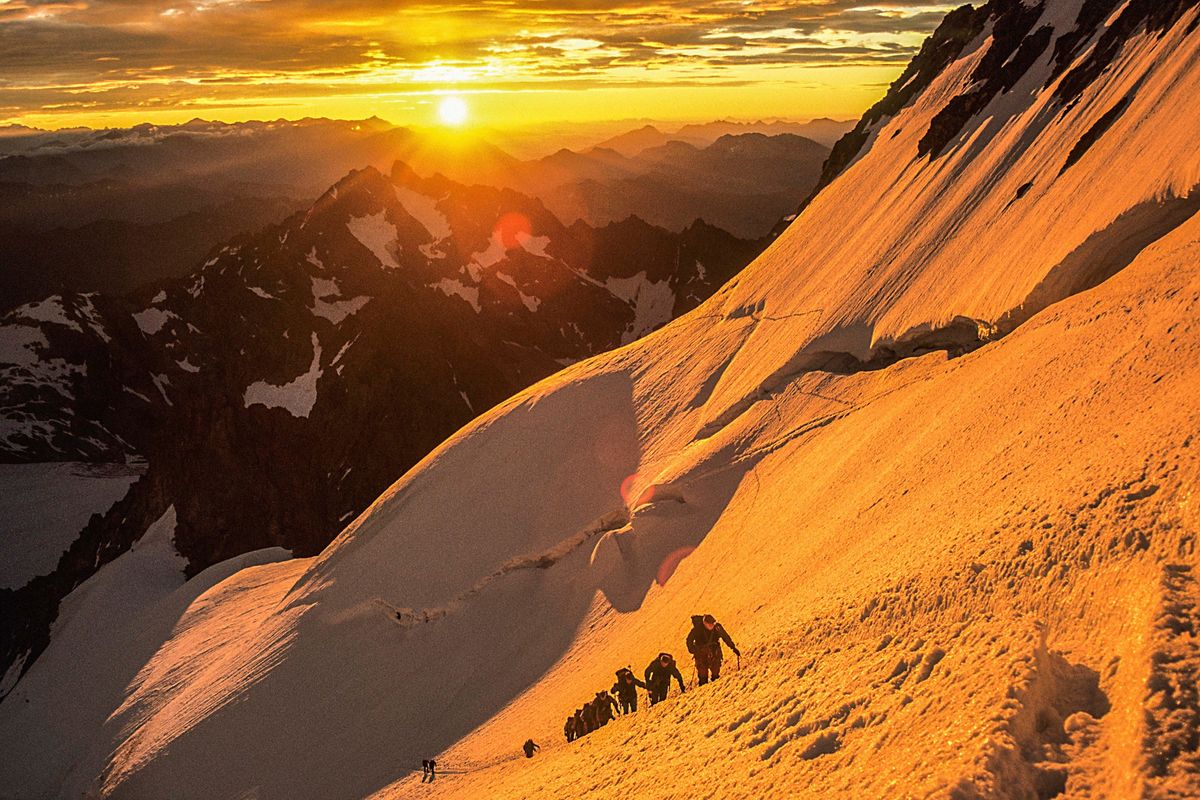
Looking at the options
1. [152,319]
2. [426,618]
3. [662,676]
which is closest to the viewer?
[662,676]

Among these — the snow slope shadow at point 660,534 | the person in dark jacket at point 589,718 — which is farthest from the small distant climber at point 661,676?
the snow slope shadow at point 660,534

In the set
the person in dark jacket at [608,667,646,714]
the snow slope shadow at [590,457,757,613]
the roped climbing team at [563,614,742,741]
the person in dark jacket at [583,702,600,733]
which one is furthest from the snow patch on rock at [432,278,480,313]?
the person in dark jacket at [608,667,646,714]

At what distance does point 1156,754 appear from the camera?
6242 mm

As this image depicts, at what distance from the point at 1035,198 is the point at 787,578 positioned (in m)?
16.9

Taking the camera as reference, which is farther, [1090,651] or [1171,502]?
[1171,502]

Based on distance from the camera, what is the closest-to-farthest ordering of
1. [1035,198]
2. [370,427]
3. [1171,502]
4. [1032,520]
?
1. [1171,502]
2. [1032,520]
3. [1035,198]
4. [370,427]

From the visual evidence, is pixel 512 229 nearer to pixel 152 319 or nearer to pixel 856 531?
pixel 152 319

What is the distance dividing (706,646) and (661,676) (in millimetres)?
1482

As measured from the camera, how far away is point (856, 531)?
16.4 metres

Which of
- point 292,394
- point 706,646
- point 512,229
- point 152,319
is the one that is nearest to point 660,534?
point 706,646

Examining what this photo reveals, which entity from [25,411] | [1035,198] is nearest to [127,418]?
[25,411]

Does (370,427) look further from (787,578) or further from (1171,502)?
(1171,502)

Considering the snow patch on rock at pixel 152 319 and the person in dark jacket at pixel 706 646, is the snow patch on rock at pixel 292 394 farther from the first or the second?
the person in dark jacket at pixel 706 646

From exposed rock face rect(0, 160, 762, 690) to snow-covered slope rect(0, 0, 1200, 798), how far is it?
50.4 meters
